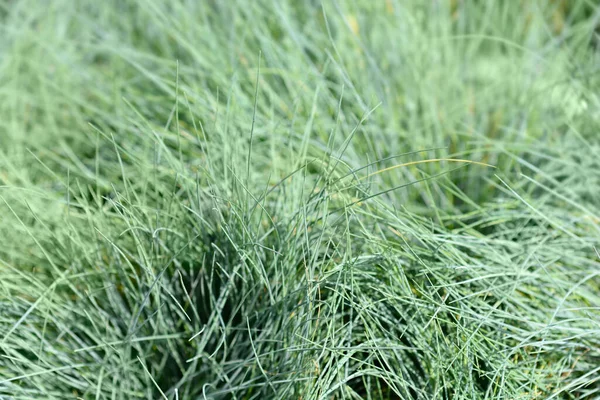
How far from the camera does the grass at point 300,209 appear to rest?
3.36 ft

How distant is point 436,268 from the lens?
1028 millimetres

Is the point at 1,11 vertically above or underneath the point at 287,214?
above

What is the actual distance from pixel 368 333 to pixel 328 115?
67cm

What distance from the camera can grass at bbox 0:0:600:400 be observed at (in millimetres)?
1023

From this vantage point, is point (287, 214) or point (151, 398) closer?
point (151, 398)

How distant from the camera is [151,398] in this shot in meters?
1.03

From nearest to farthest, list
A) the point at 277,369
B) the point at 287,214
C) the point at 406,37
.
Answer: the point at 277,369 → the point at 287,214 → the point at 406,37

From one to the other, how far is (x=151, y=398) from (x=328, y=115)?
0.82 meters

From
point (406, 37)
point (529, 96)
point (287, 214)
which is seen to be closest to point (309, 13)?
point (406, 37)

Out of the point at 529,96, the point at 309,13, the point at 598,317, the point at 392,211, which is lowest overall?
the point at 598,317

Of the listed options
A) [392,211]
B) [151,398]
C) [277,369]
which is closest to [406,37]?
[392,211]

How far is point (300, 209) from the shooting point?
1055 mm

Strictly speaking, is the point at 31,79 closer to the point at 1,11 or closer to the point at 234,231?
A: the point at 1,11

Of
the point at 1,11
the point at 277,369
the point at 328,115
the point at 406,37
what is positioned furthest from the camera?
the point at 1,11
